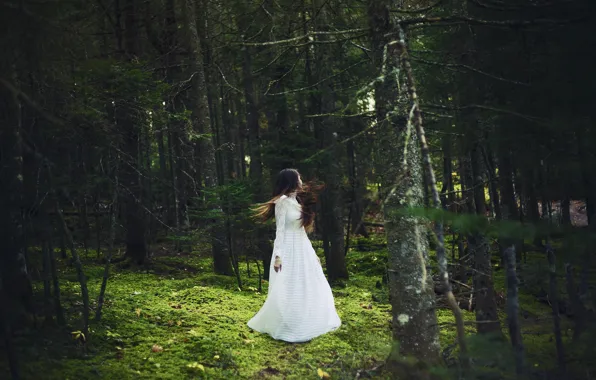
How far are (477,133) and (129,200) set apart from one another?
370 inches

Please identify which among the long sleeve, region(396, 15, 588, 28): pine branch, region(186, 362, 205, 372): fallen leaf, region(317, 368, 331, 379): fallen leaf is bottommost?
region(317, 368, 331, 379): fallen leaf

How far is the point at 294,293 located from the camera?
24.1ft

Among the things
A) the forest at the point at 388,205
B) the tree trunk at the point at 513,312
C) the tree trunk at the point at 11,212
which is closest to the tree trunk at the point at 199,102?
the forest at the point at 388,205

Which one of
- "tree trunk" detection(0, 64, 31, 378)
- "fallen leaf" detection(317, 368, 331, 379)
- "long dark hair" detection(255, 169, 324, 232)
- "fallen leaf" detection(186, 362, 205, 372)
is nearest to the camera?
"tree trunk" detection(0, 64, 31, 378)

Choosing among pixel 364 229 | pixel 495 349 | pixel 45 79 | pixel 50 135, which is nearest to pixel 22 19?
pixel 45 79

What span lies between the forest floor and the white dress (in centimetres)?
20

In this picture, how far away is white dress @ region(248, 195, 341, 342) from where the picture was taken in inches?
284

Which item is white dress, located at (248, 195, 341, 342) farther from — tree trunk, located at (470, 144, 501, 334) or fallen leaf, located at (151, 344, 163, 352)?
tree trunk, located at (470, 144, 501, 334)

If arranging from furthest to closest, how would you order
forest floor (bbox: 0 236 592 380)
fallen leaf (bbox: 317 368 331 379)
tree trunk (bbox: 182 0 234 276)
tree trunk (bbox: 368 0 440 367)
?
tree trunk (bbox: 182 0 234 276), fallen leaf (bbox: 317 368 331 379), tree trunk (bbox: 368 0 440 367), forest floor (bbox: 0 236 592 380)

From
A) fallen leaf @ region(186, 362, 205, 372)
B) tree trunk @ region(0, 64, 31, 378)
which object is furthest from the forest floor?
tree trunk @ region(0, 64, 31, 378)

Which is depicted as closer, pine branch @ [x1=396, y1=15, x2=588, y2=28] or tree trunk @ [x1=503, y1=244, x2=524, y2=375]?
pine branch @ [x1=396, y1=15, x2=588, y2=28]

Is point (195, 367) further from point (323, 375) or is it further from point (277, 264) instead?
point (277, 264)

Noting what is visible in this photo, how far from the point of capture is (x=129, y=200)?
41.5ft

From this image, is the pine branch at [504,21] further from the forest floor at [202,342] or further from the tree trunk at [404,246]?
the forest floor at [202,342]
